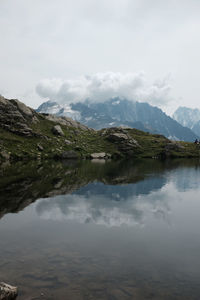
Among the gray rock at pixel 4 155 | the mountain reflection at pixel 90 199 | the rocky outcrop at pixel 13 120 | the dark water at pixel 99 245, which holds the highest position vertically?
the rocky outcrop at pixel 13 120

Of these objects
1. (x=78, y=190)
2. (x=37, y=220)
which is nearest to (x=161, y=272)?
(x=37, y=220)

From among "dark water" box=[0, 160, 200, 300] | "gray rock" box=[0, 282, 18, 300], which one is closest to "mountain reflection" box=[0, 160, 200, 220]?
"dark water" box=[0, 160, 200, 300]

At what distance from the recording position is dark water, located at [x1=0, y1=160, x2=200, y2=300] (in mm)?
17953

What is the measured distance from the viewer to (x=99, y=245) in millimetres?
26203

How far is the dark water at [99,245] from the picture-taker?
1795 centimetres

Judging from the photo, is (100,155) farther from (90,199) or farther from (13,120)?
(90,199)

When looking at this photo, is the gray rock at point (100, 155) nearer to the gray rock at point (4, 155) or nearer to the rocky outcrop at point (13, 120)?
the rocky outcrop at point (13, 120)

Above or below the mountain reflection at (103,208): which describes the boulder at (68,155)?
above

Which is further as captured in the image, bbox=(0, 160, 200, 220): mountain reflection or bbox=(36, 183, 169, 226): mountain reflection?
bbox=(0, 160, 200, 220): mountain reflection

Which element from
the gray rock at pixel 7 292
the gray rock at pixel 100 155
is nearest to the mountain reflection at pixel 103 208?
the gray rock at pixel 7 292

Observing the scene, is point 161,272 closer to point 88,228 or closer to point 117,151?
point 88,228

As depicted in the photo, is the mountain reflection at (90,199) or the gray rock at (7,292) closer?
the gray rock at (7,292)

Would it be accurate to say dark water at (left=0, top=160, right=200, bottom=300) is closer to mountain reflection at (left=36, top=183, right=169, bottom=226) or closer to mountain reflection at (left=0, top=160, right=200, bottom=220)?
mountain reflection at (left=36, top=183, right=169, bottom=226)

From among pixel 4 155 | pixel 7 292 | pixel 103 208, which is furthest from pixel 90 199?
pixel 4 155
